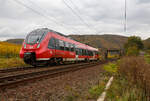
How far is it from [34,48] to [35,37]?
3.76ft

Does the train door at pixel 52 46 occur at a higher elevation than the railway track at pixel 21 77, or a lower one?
higher

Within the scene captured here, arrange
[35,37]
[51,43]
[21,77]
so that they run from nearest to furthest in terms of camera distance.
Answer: [21,77], [35,37], [51,43]

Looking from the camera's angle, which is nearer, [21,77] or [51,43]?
[21,77]

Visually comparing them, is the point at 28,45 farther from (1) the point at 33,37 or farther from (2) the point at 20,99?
(2) the point at 20,99

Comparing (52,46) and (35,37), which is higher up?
(35,37)

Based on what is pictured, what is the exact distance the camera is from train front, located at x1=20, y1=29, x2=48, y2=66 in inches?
461

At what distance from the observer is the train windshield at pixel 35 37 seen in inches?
482

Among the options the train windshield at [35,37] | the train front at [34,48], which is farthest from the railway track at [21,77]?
the train windshield at [35,37]

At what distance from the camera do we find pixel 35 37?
41.1 feet

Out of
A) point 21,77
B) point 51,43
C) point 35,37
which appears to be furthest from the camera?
point 51,43

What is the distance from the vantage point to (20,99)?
3.94m

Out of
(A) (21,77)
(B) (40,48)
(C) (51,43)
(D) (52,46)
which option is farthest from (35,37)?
(A) (21,77)

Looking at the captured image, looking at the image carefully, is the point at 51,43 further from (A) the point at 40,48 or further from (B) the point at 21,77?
(B) the point at 21,77

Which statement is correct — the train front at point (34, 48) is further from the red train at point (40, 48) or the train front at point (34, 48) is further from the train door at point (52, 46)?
the train door at point (52, 46)
